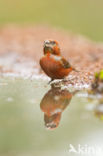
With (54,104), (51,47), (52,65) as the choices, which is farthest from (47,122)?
(51,47)

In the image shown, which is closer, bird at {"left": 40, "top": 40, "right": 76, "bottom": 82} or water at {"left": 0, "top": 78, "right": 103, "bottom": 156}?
water at {"left": 0, "top": 78, "right": 103, "bottom": 156}

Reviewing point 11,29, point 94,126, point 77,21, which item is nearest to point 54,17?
point 77,21

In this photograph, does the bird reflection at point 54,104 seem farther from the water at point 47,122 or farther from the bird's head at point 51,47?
the bird's head at point 51,47

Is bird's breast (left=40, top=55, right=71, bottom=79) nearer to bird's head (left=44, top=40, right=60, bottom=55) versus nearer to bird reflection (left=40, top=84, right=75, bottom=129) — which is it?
bird's head (left=44, top=40, right=60, bottom=55)

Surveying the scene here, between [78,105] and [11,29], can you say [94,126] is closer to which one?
[78,105]

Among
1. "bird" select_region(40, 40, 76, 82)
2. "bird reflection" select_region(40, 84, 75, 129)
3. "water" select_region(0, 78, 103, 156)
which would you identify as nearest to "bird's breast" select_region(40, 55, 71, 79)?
"bird" select_region(40, 40, 76, 82)

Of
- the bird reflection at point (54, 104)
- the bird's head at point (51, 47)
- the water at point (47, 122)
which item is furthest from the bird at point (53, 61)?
the water at point (47, 122)

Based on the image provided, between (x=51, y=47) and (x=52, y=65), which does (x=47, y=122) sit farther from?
(x=51, y=47)
